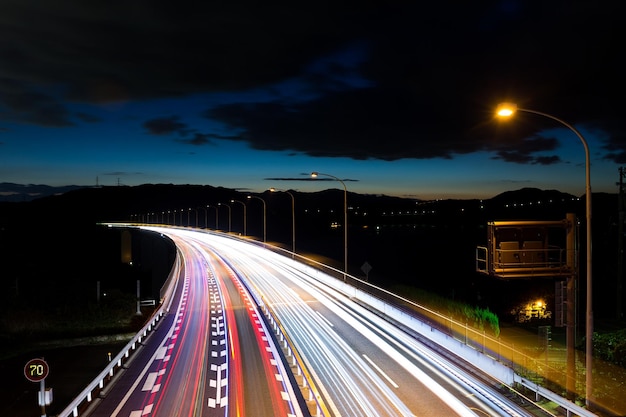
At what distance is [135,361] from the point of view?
22656mm

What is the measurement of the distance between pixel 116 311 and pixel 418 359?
33467 millimetres

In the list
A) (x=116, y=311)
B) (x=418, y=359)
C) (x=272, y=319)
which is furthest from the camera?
(x=116, y=311)

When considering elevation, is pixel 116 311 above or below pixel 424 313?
below

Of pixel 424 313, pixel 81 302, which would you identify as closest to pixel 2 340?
pixel 81 302

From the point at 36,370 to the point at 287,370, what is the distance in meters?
8.91

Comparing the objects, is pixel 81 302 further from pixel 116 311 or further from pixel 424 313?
pixel 424 313

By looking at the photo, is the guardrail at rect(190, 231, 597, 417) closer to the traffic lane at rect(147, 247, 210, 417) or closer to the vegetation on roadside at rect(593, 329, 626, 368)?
the vegetation on roadside at rect(593, 329, 626, 368)

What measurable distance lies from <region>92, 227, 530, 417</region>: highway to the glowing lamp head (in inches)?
342

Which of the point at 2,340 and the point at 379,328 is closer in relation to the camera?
the point at 379,328

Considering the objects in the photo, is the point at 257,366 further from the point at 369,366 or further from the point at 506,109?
the point at 506,109

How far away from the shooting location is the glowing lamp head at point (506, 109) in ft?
43.9

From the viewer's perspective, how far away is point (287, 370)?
20.2 metres

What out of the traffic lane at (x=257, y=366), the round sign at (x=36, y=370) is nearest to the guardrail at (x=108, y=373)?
the round sign at (x=36, y=370)

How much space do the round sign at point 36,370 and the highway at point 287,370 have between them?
7.61 feet
